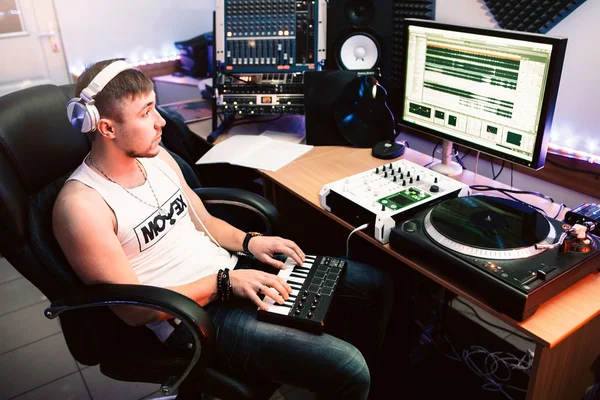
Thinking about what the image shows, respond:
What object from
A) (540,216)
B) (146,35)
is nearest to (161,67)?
(146,35)

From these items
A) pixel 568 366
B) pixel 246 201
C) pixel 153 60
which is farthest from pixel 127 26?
pixel 568 366

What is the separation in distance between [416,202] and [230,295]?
1.99 ft

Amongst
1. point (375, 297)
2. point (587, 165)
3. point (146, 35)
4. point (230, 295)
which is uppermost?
point (146, 35)

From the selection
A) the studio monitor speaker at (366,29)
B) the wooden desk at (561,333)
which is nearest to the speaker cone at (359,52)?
the studio monitor speaker at (366,29)

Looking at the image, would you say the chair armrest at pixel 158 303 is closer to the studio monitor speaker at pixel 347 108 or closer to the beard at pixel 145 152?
the beard at pixel 145 152

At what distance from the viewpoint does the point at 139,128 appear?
1.41 m

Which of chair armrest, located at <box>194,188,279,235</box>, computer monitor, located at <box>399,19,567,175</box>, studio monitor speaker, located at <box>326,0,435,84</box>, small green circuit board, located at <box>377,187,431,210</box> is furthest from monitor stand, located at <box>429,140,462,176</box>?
chair armrest, located at <box>194,188,279,235</box>

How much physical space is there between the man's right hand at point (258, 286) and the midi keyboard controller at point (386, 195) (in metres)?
0.31

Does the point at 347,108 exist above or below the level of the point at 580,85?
below

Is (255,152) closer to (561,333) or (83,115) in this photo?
(83,115)

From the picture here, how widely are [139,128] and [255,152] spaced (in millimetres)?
783

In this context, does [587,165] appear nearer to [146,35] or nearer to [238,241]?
[238,241]

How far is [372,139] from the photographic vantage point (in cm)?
213

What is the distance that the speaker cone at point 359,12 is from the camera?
218 cm
